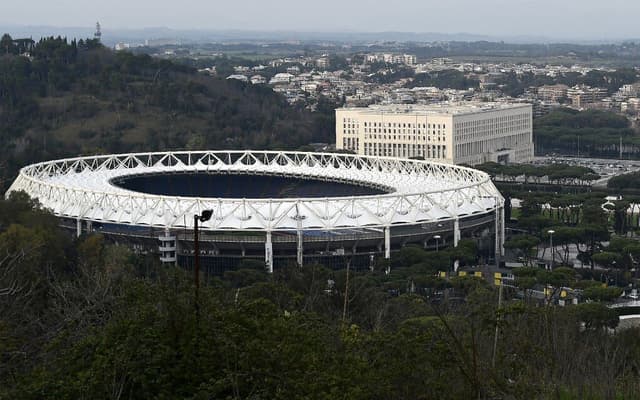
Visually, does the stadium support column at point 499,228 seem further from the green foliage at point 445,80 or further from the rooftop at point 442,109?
the green foliage at point 445,80

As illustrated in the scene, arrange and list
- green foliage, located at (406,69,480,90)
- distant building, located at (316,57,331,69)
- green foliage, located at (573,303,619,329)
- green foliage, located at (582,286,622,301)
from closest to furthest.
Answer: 1. green foliage, located at (573,303,619,329)
2. green foliage, located at (582,286,622,301)
3. green foliage, located at (406,69,480,90)
4. distant building, located at (316,57,331,69)

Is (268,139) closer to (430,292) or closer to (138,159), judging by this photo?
(138,159)

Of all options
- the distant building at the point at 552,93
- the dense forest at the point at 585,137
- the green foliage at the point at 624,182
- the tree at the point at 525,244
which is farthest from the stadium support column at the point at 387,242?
the distant building at the point at 552,93

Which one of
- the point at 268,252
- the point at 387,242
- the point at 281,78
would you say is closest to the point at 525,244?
the point at 387,242

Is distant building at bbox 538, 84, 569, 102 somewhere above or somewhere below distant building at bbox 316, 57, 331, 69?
below

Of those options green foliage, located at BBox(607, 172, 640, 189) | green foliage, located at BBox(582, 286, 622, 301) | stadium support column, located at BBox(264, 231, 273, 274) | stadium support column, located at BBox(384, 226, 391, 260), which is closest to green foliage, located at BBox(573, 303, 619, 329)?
green foliage, located at BBox(582, 286, 622, 301)

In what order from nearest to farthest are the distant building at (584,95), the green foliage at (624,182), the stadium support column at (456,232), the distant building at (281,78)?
the stadium support column at (456,232) → the green foliage at (624,182) → the distant building at (584,95) → the distant building at (281,78)

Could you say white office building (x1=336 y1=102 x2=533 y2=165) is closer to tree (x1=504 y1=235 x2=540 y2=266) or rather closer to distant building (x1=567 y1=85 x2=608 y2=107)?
tree (x1=504 y1=235 x2=540 y2=266)
